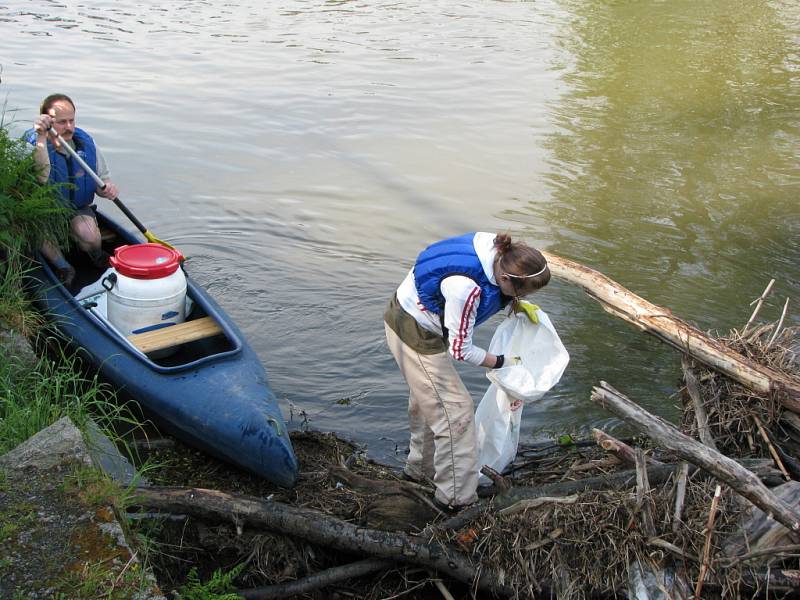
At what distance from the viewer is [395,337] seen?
473cm

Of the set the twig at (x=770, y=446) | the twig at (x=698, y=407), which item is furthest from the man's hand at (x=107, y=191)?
the twig at (x=770, y=446)

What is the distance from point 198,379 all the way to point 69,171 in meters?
2.19

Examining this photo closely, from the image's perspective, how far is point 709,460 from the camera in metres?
3.84

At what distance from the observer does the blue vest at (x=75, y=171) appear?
644 cm

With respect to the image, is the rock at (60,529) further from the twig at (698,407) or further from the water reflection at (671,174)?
the water reflection at (671,174)

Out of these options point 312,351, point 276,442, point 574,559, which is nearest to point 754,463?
point 574,559

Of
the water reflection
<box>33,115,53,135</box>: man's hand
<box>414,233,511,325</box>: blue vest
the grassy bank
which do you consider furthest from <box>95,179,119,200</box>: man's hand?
the water reflection

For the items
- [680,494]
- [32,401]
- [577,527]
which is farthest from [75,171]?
[680,494]

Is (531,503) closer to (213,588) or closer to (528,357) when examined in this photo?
(528,357)

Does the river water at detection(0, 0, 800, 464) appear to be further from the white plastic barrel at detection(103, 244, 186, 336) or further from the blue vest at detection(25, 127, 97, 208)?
the blue vest at detection(25, 127, 97, 208)

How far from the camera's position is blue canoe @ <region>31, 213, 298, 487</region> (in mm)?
5078

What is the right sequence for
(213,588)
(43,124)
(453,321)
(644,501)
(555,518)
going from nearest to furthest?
(213,588) → (644,501) → (555,518) → (453,321) → (43,124)

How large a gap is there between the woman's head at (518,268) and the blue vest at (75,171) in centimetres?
362

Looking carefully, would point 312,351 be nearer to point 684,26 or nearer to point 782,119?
point 782,119
